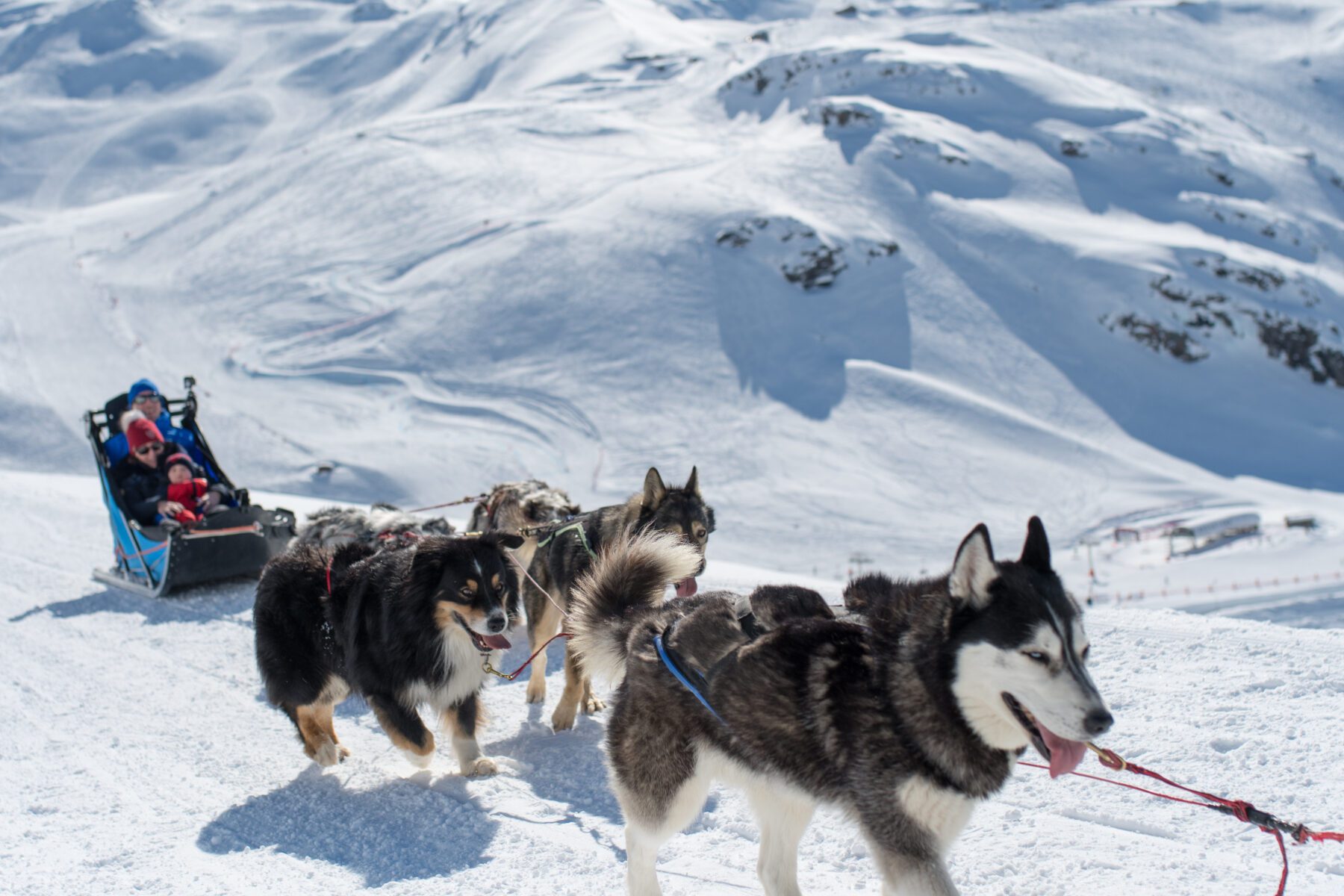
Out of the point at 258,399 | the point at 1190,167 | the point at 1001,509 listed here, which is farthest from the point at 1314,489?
the point at 258,399

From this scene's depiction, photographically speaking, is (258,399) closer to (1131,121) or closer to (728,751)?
(728,751)

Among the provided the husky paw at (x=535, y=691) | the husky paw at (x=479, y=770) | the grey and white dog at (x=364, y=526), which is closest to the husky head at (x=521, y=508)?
the grey and white dog at (x=364, y=526)

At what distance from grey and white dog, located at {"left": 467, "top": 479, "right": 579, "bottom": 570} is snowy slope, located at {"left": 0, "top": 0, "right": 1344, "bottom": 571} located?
1722 centimetres

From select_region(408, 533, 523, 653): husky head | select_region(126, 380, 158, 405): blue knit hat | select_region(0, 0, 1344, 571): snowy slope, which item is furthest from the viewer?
select_region(0, 0, 1344, 571): snowy slope

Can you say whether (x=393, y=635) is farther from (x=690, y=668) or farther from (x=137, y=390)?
(x=137, y=390)

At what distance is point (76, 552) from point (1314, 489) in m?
35.2

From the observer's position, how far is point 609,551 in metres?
4.33

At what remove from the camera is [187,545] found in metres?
8.73

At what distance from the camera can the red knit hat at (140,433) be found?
9195 millimetres

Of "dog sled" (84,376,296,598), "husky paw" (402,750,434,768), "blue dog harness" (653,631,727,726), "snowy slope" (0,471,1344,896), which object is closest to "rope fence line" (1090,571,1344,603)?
"snowy slope" (0,471,1344,896)

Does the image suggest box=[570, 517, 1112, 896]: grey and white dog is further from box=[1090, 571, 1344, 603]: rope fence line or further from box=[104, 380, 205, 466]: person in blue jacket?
box=[1090, 571, 1344, 603]: rope fence line

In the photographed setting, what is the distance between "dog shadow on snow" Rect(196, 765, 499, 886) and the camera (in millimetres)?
4582

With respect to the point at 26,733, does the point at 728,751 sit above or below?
above

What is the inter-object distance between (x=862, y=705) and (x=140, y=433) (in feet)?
25.5
